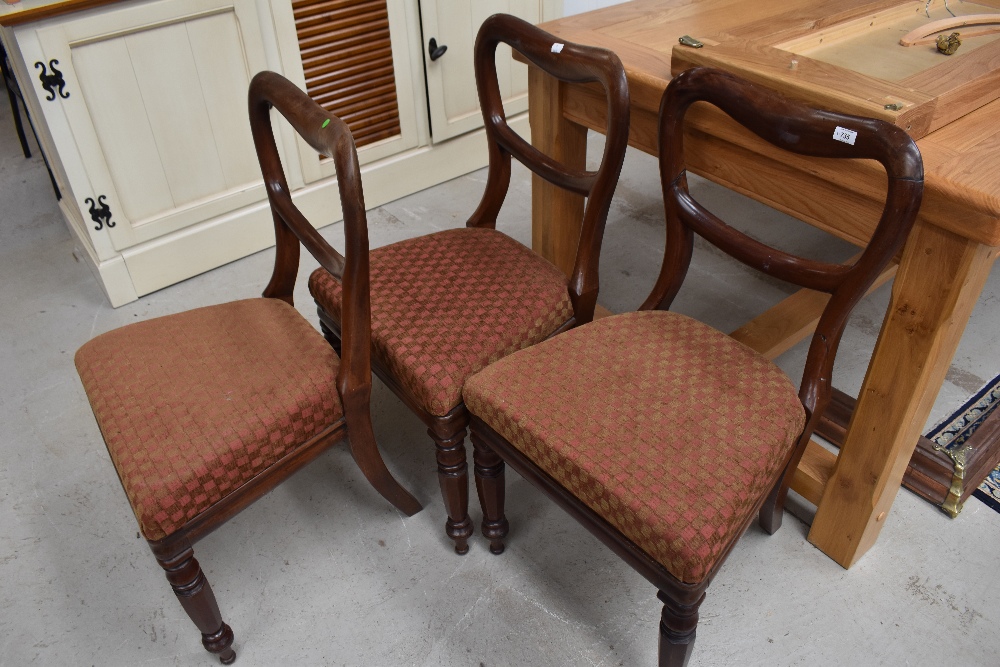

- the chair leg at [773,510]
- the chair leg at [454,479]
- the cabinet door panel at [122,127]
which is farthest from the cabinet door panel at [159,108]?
the chair leg at [773,510]

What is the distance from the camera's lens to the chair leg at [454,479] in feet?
4.40

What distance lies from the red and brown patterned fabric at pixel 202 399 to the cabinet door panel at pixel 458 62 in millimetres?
1398

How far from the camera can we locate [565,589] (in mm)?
1441

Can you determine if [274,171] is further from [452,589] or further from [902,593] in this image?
[902,593]

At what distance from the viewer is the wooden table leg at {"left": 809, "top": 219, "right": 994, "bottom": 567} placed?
1.11m

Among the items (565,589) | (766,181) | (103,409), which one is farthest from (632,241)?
(103,409)

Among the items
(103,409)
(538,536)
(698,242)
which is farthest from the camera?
(698,242)

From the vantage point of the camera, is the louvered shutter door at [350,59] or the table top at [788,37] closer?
the table top at [788,37]

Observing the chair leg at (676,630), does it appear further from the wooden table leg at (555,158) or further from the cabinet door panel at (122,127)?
the cabinet door panel at (122,127)

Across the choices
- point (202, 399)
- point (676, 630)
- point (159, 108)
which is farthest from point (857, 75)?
point (159, 108)

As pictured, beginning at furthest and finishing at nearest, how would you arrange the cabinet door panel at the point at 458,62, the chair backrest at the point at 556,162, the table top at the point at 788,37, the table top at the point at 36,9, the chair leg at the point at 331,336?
the cabinet door panel at the point at 458,62, the table top at the point at 36,9, the chair leg at the point at 331,336, the chair backrest at the point at 556,162, the table top at the point at 788,37

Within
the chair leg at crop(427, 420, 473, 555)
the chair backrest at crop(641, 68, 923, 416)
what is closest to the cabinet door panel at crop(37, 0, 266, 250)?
the chair leg at crop(427, 420, 473, 555)

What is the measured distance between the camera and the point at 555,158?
66.4 inches

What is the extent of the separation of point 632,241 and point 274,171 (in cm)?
132
